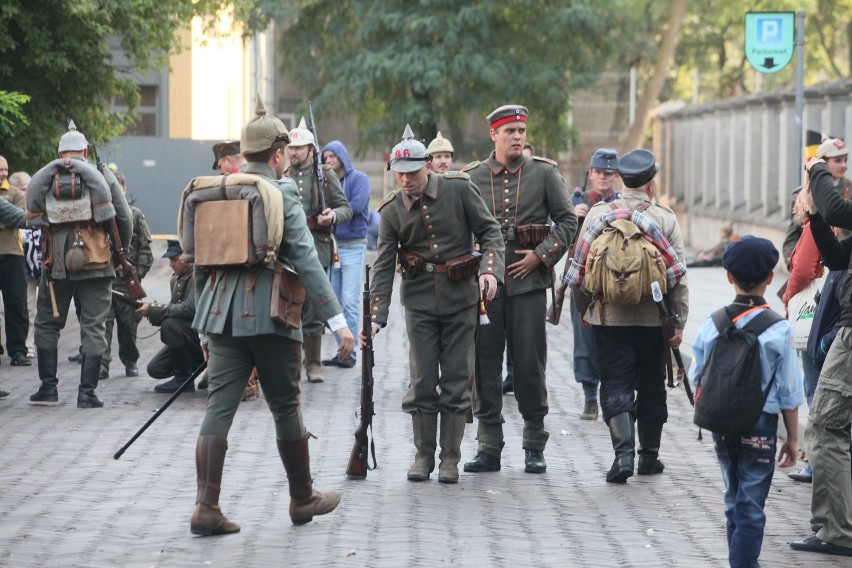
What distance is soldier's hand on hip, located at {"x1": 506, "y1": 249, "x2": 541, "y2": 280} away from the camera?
349 inches

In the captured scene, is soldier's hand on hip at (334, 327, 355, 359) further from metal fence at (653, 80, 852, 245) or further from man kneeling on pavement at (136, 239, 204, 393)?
metal fence at (653, 80, 852, 245)

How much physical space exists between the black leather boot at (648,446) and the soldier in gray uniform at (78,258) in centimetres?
444

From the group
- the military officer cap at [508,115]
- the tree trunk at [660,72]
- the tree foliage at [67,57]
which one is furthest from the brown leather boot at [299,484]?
the tree trunk at [660,72]

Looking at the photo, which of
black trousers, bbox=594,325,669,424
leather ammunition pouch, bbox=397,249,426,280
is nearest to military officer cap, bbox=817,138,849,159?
black trousers, bbox=594,325,669,424

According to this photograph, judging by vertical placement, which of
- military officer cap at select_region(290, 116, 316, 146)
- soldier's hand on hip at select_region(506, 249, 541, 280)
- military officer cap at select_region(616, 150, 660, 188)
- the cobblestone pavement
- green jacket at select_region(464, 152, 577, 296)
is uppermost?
military officer cap at select_region(290, 116, 316, 146)

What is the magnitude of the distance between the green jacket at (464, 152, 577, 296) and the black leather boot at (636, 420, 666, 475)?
1.00 metres

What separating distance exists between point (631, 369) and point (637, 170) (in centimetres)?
112

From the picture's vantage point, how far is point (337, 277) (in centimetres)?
1396

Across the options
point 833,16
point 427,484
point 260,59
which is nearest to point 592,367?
point 427,484

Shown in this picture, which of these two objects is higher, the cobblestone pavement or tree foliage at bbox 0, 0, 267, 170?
tree foliage at bbox 0, 0, 267, 170

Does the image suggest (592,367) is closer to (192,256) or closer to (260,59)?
(192,256)

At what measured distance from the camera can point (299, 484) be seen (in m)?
7.34

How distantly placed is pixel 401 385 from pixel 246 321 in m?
5.79

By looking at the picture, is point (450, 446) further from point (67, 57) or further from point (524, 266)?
point (67, 57)
